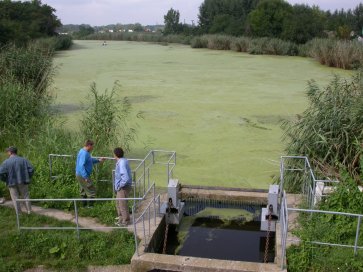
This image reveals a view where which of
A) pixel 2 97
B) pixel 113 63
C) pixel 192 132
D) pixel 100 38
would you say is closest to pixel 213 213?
pixel 192 132

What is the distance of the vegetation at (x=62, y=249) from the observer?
4441 millimetres

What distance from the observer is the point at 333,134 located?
645 centimetres

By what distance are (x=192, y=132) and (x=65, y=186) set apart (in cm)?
392

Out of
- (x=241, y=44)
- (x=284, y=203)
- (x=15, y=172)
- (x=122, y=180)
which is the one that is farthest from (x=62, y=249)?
(x=241, y=44)

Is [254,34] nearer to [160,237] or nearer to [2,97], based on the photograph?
[2,97]

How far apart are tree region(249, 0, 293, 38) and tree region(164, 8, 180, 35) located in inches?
921

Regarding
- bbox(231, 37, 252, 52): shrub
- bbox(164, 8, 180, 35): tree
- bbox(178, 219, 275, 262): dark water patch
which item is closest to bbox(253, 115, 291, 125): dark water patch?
bbox(178, 219, 275, 262): dark water patch

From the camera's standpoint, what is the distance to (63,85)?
14773mm

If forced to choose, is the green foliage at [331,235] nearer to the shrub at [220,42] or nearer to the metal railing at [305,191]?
the metal railing at [305,191]

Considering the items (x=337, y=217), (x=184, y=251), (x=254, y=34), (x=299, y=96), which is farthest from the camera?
(x=254, y=34)

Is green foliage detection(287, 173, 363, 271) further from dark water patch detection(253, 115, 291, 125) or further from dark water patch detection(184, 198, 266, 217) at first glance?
dark water patch detection(253, 115, 291, 125)

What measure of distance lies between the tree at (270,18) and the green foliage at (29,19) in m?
14.5

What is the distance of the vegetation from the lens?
175 inches

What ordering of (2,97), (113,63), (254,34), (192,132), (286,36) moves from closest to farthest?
(2,97)
(192,132)
(113,63)
(286,36)
(254,34)
